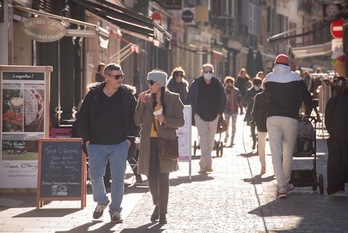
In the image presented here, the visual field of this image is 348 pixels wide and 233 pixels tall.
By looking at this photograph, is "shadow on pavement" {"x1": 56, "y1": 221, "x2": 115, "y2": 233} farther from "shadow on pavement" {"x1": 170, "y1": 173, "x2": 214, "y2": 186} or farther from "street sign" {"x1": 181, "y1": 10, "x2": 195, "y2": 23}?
"street sign" {"x1": 181, "y1": 10, "x2": 195, "y2": 23}

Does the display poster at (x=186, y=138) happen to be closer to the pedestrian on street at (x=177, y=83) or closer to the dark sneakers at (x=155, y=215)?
the pedestrian on street at (x=177, y=83)

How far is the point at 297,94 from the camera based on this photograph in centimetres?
1557

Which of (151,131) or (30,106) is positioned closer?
(151,131)

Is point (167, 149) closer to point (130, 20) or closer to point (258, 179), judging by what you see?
point (258, 179)

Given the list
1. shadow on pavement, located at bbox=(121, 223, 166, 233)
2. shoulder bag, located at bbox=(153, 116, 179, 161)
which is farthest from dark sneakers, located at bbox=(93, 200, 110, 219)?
shoulder bag, located at bbox=(153, 116, 179, 161)

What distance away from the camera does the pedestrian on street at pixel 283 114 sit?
1545 cm

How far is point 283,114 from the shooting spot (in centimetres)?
1546

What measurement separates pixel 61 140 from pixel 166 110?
1705 millimetres

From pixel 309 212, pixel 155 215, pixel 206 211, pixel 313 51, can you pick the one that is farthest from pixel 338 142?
pixel 313 51

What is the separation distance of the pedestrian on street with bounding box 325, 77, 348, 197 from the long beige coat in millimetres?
3011

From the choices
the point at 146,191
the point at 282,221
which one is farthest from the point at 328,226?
the point at 146,191

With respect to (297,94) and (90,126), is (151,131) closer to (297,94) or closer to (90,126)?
(90,126)

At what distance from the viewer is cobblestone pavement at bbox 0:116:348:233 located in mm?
12422

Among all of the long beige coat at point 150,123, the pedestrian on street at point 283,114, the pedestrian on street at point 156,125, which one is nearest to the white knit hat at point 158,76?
the pedestrian on street at point 156,125
